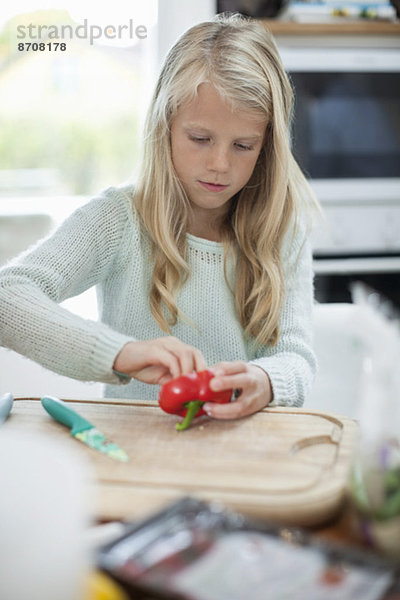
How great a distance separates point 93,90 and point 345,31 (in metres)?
1.18

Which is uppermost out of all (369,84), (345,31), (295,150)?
(345,31)

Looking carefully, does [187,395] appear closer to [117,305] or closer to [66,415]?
[66,415]

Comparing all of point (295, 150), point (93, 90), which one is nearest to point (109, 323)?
point (295, 150)

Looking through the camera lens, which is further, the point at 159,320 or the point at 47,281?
the point at 159,320

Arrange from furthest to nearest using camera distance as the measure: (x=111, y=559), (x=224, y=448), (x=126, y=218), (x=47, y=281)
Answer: (x=126, y=218)
(x=47, y=281)
(x=224, y=448)
(x=111, y=559)

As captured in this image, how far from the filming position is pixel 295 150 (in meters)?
2.24

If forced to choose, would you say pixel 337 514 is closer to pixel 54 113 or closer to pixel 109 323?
pixel 109 323

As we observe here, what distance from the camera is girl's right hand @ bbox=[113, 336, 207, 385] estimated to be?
3.20 ft

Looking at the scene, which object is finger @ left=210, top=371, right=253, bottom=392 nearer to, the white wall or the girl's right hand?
the girl's right hand

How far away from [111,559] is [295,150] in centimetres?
188

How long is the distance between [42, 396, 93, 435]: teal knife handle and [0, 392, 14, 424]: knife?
46mm

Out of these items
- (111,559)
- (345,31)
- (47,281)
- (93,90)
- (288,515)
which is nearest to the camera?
(111,559)

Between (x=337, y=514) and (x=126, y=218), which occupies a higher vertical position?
(x=126, y=218)

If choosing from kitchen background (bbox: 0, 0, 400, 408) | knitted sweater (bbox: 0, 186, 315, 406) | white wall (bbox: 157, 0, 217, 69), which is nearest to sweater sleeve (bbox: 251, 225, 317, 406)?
knitted sweater (bbox: 0, 186, 315, 406)
